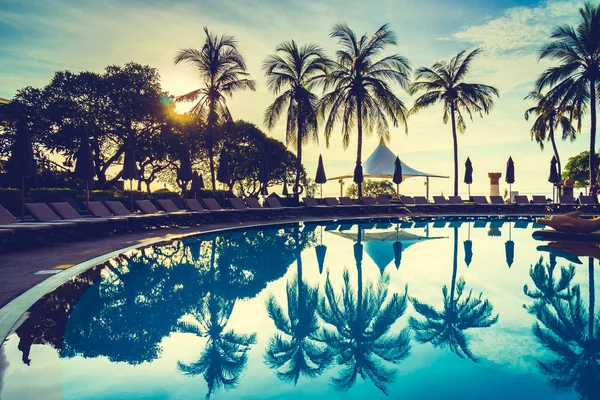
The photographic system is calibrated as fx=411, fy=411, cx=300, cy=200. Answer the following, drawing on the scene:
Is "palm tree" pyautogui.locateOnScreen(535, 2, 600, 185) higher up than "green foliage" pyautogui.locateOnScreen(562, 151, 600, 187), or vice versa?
"palm tree" pyautogui.locateOnScreen(535, 2, 600, 185)

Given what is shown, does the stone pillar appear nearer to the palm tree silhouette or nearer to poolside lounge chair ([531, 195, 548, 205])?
poolside lounge chair ([531, 195, 548, 205])

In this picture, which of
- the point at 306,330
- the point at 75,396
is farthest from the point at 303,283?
the point at 75,396

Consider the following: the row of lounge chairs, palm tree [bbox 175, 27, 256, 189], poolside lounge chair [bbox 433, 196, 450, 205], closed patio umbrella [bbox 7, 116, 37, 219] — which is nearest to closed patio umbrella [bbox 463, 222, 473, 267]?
the row of lounge chairs

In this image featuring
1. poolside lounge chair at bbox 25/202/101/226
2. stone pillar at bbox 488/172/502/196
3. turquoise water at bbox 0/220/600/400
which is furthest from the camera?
stone pillar at bbox 488/172/502/196

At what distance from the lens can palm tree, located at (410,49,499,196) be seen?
27844 millimetres

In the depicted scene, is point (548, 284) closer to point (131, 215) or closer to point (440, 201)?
point (131, 215)

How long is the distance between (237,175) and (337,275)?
1289 inches

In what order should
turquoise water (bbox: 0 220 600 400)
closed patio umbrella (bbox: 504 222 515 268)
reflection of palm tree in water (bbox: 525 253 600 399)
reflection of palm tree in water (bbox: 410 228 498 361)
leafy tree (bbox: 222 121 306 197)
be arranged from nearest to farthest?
turquoise water (bbox: 0 220 600 400) < reflection of palm tree in water (bbox: 525 253 600 399) < reflection of palm tree in water (bbox: 410 228 498 361) < closed patio umbrella (bbox: 504 222 515 268) < leafy tree (bbox: 222 121 306 197)

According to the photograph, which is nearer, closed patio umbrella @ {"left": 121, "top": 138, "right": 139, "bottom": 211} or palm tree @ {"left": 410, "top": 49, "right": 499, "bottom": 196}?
closed patio umbrella @ {"left": 121, "top": 138, "right": 139, "bottom": 211}

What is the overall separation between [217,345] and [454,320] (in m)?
2.79

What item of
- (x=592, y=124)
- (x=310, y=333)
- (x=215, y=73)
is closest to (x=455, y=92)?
(x=592, y=124)

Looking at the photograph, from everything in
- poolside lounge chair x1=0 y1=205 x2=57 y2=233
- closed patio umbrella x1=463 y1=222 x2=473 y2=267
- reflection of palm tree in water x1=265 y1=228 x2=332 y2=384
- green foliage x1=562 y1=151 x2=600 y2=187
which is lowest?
reflection of palm tree in water x1=265 y1=228 x2=332 y2=384

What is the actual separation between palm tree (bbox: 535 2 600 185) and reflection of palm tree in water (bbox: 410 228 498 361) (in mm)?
24772

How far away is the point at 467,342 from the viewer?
4234mm
